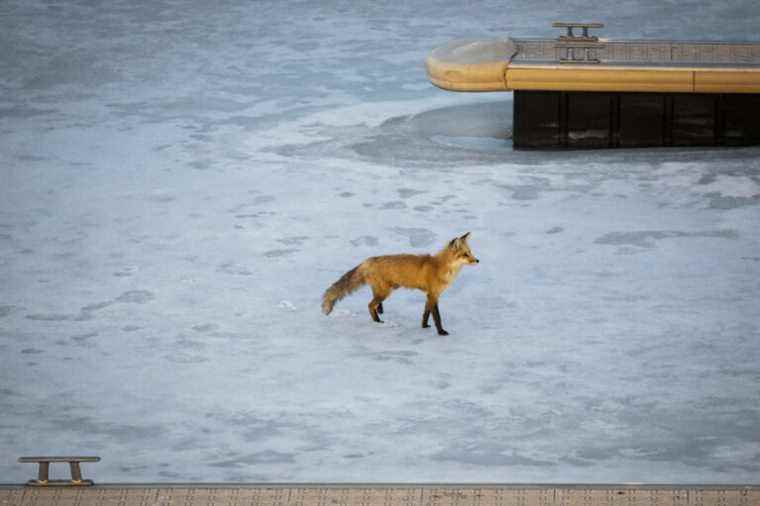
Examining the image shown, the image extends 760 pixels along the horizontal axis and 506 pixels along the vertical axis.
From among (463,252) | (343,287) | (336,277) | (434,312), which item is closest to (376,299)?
(343,287)

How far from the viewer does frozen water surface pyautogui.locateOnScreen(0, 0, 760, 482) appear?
Result: 10.4 m

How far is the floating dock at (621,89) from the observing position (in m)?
16.8

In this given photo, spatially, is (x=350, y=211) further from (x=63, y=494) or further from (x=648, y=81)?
(x=63, y=494)

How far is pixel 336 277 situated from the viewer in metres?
13.5

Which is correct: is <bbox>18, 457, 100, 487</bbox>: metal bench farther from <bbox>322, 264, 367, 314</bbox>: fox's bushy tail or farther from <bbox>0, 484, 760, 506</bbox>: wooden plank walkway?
<bbox>322, 264, 367, 314</bbox>: fox's bushy tail

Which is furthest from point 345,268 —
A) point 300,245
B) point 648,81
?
point 648,81

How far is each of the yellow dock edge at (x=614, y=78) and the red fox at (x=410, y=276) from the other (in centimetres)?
508

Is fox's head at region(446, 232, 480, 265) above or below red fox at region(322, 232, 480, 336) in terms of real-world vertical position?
above

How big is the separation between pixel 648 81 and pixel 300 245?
442cm

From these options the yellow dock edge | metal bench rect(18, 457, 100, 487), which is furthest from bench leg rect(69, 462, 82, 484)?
the yellow dock edge

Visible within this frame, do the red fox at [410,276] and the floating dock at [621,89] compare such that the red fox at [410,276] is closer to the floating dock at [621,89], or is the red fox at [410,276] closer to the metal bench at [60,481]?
the metal bench at [60,481]

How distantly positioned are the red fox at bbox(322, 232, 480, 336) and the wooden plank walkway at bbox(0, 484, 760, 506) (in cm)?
370

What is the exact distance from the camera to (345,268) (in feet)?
45.0

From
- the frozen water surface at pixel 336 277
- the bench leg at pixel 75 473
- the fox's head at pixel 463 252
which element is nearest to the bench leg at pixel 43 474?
the bench leg at pixel 75 473
